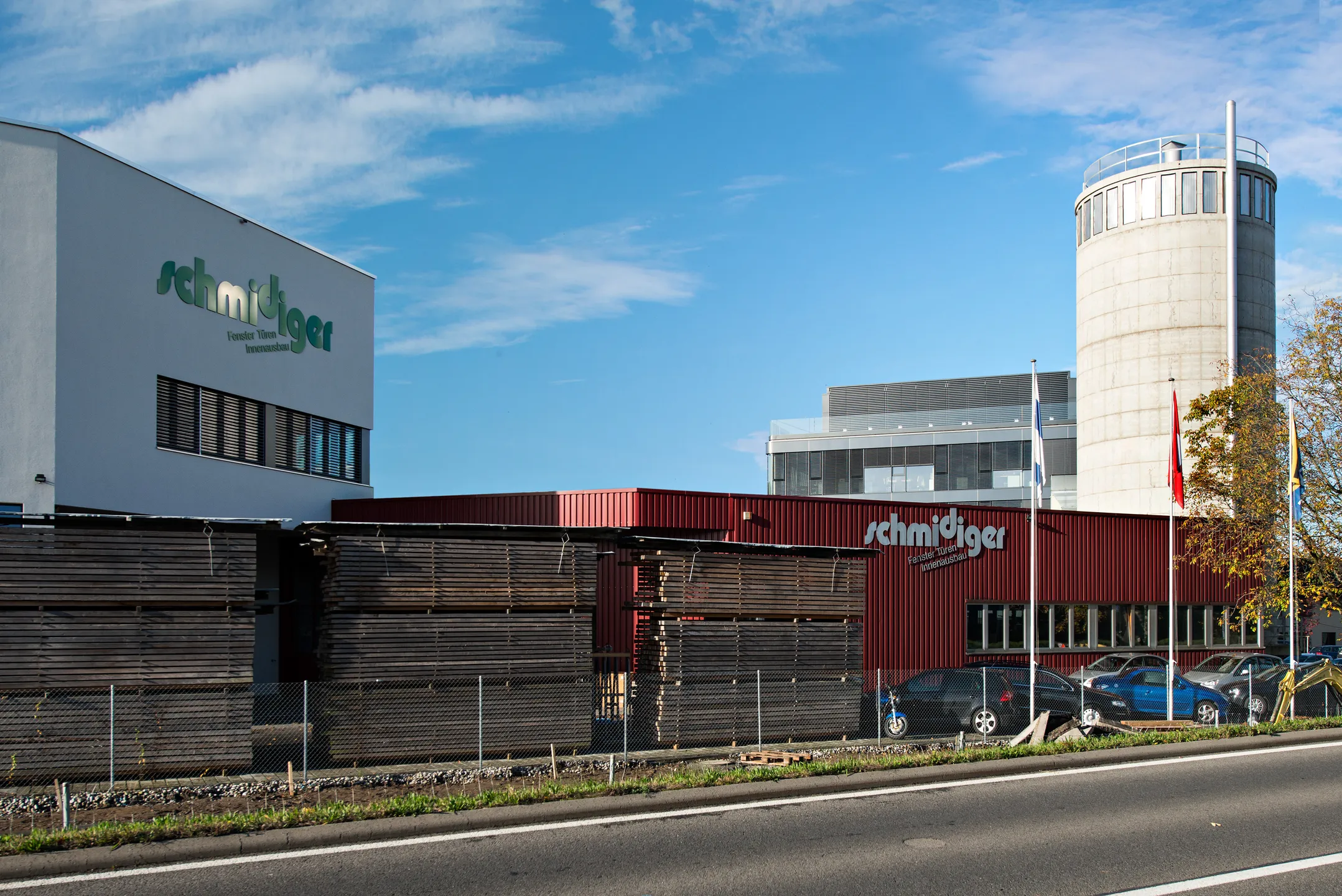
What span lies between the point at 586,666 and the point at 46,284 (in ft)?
44.7

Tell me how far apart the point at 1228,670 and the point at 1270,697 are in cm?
134

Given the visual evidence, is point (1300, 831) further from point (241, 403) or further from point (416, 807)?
point (241, 403)

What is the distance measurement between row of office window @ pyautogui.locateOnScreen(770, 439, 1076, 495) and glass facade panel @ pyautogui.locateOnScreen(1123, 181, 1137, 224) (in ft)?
53.9

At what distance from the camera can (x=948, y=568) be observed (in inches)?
1280

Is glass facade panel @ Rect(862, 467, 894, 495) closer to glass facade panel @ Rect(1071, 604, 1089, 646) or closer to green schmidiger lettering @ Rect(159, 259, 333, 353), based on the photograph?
glass facade panel @ Rect(1071, 604, 1089, 646)

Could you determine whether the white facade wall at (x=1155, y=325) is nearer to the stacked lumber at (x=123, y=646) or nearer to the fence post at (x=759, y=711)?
the fence post at (x=759, y=711)

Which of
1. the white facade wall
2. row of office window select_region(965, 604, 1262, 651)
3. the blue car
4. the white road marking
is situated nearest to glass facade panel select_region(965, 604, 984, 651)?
row of office window select_region(965, 604, 1262, 651)

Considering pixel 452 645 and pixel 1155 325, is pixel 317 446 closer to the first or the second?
pixel 452 645

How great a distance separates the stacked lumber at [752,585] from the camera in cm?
1978

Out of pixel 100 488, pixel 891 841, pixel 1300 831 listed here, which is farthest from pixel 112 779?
pixel 1300 831

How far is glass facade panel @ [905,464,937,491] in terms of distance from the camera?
228 feet

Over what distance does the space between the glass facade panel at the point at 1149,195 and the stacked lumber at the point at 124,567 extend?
45611 millimetres

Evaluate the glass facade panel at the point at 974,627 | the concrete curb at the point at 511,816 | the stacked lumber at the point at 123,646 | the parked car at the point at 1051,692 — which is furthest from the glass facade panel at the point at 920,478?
the stacked lumber at the point at 123,646

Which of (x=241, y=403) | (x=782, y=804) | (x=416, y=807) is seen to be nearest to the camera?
(x=416, y=807)
